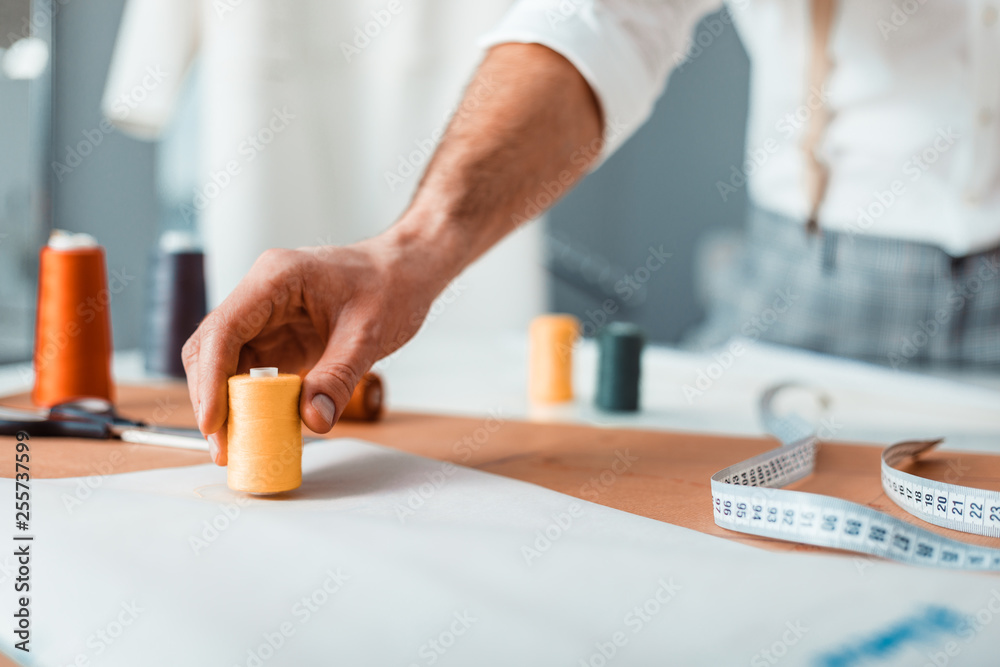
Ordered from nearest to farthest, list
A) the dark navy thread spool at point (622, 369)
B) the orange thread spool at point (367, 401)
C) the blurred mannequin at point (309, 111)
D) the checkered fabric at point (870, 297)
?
the orange thread spool at point (367, 401) < the dark navy thread spool at point (622, 369) < the checkered fabric at point (870, 297) < the blurred mannequin at point (309, 111)

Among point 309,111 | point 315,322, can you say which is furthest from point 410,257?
point 309,111

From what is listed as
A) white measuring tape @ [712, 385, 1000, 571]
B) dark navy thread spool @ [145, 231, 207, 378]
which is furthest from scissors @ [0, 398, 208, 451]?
white measuring tape @ [712, 385, 1000, 571]

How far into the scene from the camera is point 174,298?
1.27 m

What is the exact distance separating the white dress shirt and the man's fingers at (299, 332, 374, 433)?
58cm

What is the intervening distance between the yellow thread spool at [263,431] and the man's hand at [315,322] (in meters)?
0.01

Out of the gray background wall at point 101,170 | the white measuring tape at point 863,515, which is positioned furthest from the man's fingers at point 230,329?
the gray background wall at point 101,170

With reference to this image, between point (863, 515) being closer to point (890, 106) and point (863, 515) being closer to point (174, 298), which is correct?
point (174, 298)

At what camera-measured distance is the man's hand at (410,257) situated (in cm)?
68

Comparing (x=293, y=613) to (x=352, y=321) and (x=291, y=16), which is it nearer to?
(x=352, y=321)

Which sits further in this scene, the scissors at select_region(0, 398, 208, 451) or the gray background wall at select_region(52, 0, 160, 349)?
the gray background wall at select_region(52, 0, 160, 349)

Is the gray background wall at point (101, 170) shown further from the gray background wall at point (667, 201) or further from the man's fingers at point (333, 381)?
the gray background wall at point (667, 201)

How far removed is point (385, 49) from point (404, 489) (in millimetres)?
1924

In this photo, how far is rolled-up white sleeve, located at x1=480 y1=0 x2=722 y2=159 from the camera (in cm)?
103

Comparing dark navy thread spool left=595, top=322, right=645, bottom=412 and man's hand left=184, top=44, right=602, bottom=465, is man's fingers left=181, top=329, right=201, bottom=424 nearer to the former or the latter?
man's hand left=184, top=44, right=602, bottom=465
